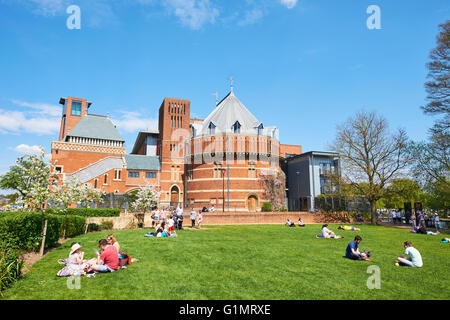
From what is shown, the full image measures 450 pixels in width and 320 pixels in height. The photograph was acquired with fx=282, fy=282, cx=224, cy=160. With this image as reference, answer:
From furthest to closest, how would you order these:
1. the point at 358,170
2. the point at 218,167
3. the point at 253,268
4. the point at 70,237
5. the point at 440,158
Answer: the point at 218,167 → the point at 358,170 → the point at 440,158 → the point at 70,237 → the point at 253,268

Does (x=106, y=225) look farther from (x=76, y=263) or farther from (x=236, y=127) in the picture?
(x=236, y=127)

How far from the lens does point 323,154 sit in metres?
49.4

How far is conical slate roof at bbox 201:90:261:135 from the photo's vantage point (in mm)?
46719

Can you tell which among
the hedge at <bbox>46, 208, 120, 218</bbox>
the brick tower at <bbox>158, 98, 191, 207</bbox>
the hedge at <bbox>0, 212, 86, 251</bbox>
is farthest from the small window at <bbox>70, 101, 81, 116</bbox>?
the hedge at <bbox>0, 212, 86, 251</bbox>

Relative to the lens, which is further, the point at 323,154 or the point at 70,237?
the point at 323,154

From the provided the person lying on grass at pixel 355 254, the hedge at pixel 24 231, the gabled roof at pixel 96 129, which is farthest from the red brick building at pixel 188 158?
the person lying on grass at pixel 355 254

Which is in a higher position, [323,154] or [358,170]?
[323,154]

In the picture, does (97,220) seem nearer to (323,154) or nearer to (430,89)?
(430,89)

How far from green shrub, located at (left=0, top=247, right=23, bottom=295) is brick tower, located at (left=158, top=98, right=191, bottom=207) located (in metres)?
42.9

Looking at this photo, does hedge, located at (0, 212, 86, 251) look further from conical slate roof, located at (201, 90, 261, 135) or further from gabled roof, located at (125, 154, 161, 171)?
gabled roof, located at (125, 154, 161, 171)

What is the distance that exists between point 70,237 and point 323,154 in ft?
138

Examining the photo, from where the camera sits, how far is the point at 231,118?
4775 cm
